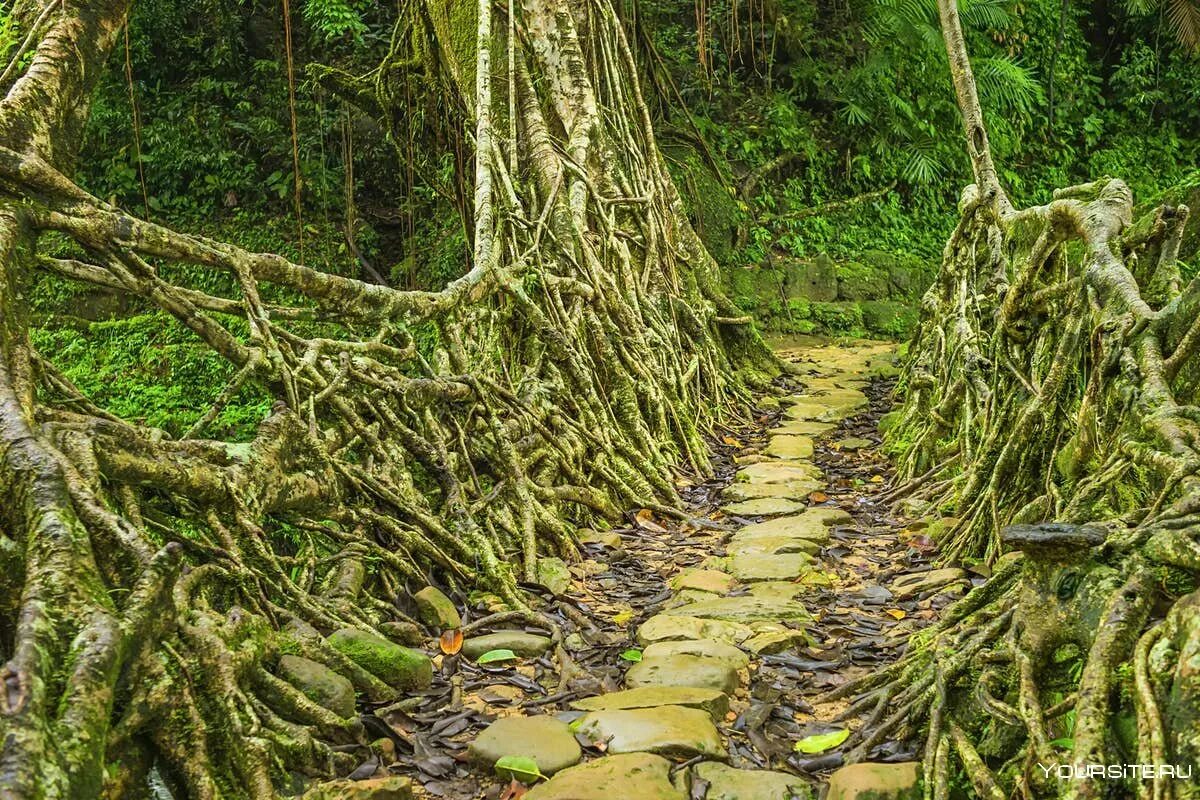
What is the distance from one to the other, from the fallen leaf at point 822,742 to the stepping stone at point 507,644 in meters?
0.92

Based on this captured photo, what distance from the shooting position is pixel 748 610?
10.5 feet

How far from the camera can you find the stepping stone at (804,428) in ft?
19.2

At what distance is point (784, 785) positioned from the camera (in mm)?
2068

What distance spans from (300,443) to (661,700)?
1306 millimetres

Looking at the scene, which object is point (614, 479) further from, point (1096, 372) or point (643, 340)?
point (1096, 372)

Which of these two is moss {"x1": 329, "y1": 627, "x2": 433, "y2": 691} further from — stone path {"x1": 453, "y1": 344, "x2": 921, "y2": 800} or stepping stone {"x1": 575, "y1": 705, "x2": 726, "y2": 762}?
stepping stone {"x1": 575, "y1": 705, "x2": 726, "y2": 762}

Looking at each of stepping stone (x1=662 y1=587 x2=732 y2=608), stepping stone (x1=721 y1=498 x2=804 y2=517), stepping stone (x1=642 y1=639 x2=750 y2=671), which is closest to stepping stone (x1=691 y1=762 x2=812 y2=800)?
stepping stone (x1=642 y1=639 x2=750 y2=671)

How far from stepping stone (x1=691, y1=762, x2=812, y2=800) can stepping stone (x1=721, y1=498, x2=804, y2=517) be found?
7.42 ft

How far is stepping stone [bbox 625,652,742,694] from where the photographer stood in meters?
2.61

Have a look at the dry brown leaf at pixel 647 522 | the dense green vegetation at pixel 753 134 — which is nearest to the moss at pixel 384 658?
the dry brown leaf at pixel 647 522

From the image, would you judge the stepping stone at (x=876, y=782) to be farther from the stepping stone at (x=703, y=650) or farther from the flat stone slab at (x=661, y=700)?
the stepping stone at (x=703, y=650)

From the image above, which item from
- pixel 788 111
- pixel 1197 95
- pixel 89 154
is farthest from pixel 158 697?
pixel 1197 95

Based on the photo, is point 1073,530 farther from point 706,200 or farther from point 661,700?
point 706,200

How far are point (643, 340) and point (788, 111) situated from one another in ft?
19.5
